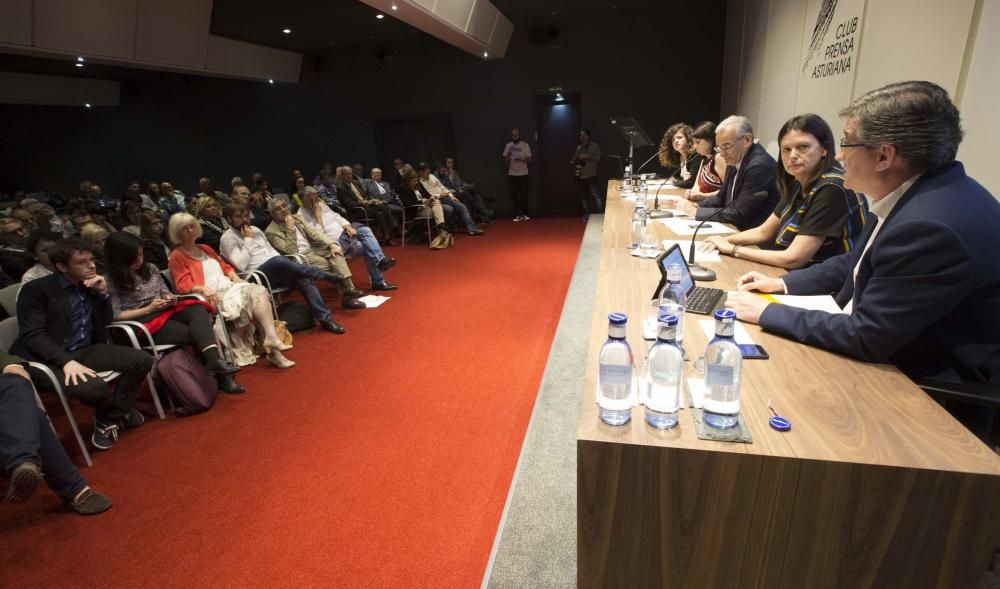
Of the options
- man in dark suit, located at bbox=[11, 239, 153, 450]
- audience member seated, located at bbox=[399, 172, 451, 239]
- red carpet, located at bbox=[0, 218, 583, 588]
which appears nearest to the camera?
red carpet, located at bbox=[0, 218, 583, 588]

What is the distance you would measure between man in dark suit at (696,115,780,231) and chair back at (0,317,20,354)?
3950 millimetres

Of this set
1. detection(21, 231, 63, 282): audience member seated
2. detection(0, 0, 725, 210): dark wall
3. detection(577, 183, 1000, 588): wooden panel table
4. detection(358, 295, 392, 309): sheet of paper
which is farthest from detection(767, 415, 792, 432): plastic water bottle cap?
detection(0, 0, 725, 210): dark wall

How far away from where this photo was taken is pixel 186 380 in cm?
273

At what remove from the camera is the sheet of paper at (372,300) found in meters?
4.45

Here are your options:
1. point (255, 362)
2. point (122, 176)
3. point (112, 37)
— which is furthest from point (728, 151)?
point (122, 176)

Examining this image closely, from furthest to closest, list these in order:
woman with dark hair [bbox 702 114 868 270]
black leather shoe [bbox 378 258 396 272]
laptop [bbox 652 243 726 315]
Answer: black leather shoe [bbox 378 258 396 272] → woman with dark hair [bbox 702 114 868 270] → laptop [bbox 652 243 726 315]

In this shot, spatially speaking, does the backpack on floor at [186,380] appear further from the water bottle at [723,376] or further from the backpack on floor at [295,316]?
the water bottle at [723,376]

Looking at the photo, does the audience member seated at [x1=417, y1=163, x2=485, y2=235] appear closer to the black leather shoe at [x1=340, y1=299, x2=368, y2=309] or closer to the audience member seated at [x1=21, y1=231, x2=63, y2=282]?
the black leather shoe at [x1=340, y1=299, x2=368, y2=309]

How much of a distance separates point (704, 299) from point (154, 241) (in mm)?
3969

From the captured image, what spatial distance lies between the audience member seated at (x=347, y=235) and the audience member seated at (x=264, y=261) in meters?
0.76

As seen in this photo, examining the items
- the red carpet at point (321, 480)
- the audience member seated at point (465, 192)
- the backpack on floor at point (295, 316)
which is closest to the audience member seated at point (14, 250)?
the red carpet at point (321, 480)

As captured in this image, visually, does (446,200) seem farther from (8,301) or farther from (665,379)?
(665,379)

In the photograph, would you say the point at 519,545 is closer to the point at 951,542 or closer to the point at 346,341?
the point at 951,542

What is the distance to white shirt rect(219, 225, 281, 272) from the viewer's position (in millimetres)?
3666
